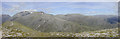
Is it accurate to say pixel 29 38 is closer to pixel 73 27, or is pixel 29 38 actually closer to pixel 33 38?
pixel 33 38

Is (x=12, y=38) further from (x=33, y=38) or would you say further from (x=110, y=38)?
Answer: (x=110, y=38)

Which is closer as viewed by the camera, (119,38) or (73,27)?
(119,38)

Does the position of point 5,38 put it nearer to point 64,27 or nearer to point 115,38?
point 115,38

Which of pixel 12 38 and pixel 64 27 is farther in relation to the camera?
pixel 64 27

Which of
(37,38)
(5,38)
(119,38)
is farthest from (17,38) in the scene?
(119,38)

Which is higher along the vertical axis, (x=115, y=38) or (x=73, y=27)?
(x=115, y=38)

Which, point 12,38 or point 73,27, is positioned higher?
point 12,38

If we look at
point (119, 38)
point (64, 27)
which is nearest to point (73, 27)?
point (64, 27)
